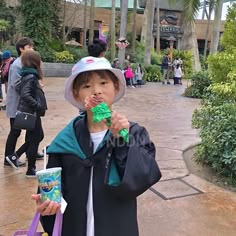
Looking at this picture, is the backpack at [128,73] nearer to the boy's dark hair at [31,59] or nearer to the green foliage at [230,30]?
the green foliage at [230,30]

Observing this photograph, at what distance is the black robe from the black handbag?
2733mm

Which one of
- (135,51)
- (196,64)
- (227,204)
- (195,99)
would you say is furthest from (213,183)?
(135,51)

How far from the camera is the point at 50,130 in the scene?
7.20 m

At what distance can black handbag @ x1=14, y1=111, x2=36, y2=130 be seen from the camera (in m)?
4.35

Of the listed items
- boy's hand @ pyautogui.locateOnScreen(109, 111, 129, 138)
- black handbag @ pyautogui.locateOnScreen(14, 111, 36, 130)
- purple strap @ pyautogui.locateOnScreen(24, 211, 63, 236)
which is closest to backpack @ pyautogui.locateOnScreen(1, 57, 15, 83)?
black handbag @ pyautogui.locateOnScreen(14, 111, 36, 130)

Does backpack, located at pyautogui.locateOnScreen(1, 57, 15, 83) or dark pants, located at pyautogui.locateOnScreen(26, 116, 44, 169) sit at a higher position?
backpack, located at pyautogui.locateOnScreen(1, 57, 15, 83)

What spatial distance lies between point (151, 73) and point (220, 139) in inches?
661

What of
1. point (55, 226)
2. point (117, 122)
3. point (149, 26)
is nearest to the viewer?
point (117, 122)

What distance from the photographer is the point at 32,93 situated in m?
4.46

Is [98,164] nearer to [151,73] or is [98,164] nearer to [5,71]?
[5,71]

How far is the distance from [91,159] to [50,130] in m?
5.69

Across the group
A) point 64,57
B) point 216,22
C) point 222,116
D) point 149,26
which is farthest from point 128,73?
point 222,116

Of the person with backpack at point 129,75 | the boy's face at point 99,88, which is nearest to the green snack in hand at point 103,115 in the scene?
the boy's face at point 99,88

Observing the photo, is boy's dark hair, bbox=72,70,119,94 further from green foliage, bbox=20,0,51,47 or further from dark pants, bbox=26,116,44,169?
green foliage, bbox=20,0,51,47
